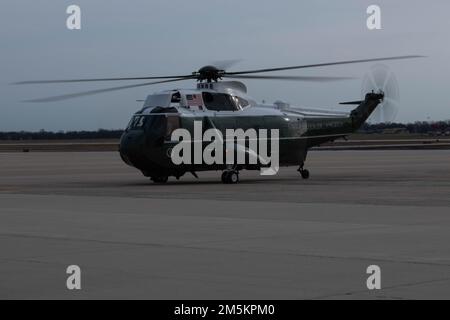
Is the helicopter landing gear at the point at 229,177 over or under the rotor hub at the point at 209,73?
under

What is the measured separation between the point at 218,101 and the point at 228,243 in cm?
1864

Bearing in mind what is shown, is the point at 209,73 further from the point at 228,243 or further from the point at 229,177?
the point at 228,243

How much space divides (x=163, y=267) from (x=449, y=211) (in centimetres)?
915

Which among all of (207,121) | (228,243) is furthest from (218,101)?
(228,243)

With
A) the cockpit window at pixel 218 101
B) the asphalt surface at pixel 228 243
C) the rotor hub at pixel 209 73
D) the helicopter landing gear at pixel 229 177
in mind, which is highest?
the rotor hub at pixel 209 73

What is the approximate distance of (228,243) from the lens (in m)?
14.5

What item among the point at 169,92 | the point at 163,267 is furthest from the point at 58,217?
the point at 169,92

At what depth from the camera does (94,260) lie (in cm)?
1269

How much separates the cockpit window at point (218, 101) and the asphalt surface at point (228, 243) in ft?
21.1

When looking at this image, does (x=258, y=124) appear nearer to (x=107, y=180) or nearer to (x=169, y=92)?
(x=169, y=92)

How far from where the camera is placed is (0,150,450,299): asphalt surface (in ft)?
34.3

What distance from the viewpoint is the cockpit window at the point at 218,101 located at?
32.6m

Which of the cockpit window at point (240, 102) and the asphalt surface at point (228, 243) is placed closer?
the asphalt surface at point (228, 243)

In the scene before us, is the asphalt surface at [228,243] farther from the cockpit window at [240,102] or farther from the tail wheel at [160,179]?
the cockpit window at [240,102]
